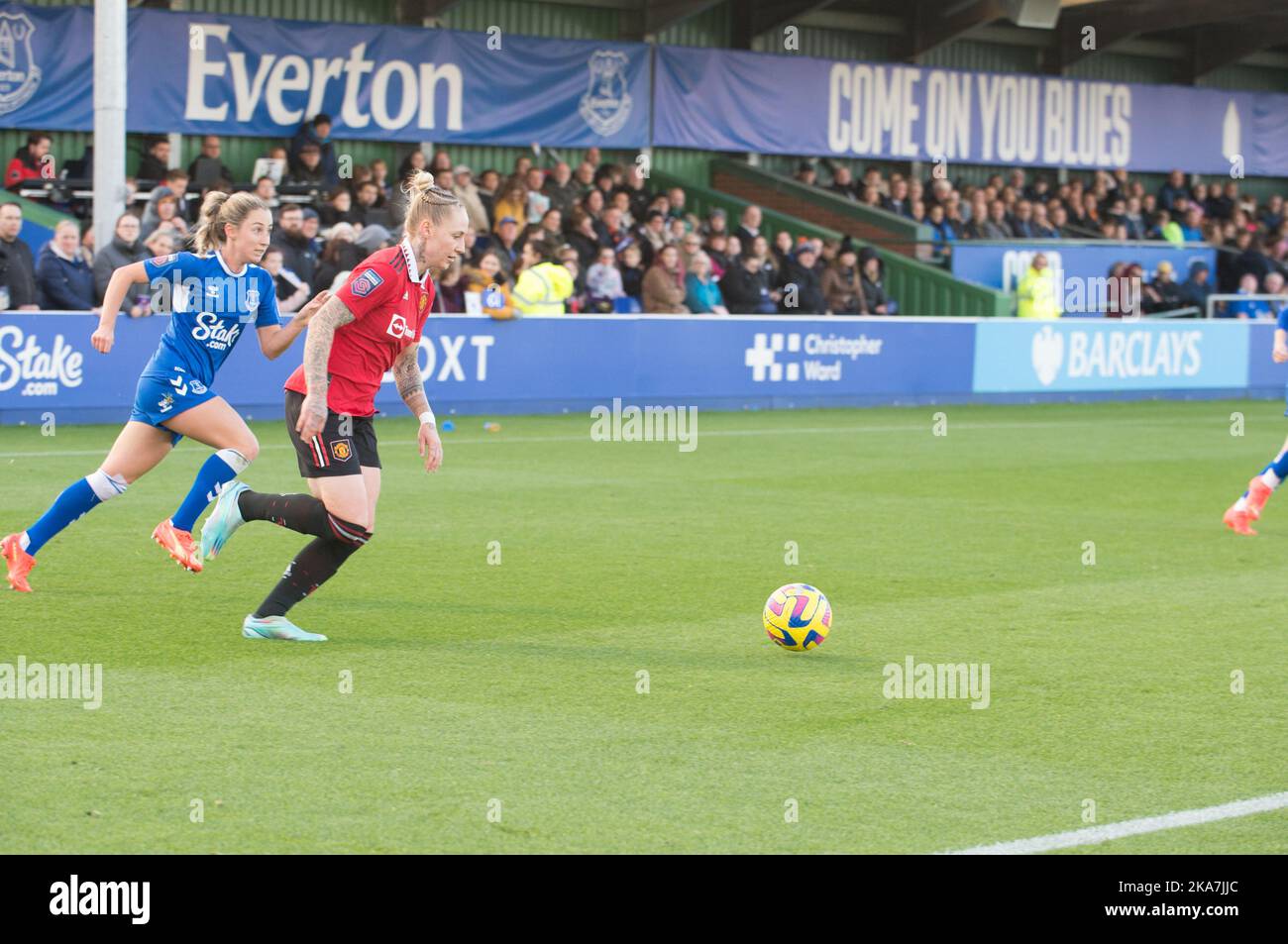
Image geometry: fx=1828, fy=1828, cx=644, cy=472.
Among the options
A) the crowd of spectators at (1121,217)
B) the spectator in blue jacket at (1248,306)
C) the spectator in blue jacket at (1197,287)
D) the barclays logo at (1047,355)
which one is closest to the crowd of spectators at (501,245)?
the barclays logo at (1047,355)

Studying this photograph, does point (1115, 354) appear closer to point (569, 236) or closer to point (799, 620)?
point (569, 236)

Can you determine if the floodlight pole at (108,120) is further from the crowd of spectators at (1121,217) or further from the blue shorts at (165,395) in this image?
the crowd of spectators at (1121,217)

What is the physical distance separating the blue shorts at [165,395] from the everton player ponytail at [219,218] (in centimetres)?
63

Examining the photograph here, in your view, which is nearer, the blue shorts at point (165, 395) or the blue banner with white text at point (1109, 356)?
the blue shorts at point (165, 395)

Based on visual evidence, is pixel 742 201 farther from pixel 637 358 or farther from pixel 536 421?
pixel 536 421

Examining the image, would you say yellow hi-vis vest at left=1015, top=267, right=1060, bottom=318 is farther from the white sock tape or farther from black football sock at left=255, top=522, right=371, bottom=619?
black football sock at left=255, top=522, right=371, bottom=619

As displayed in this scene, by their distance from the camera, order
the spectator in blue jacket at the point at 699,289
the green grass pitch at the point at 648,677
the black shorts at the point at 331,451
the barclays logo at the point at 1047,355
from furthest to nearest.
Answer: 1. the barclays logo at the point at 1047,355
2. the spectator in blue jacket at the point at 699,289
3. the black shorts at the point at 331,451
4. the green grass pitch at the point at 648,677

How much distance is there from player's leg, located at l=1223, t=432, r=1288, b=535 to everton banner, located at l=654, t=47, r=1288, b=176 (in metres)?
18.3

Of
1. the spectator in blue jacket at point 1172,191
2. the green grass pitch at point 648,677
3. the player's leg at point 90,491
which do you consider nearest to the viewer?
the green grass pitch at point 648,677

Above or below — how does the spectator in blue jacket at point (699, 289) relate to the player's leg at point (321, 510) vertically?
above

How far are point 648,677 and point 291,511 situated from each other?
171cm

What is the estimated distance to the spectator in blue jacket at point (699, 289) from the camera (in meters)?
23.8

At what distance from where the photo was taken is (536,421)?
766 inches

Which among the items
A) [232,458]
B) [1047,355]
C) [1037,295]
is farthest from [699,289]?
[232,458]
